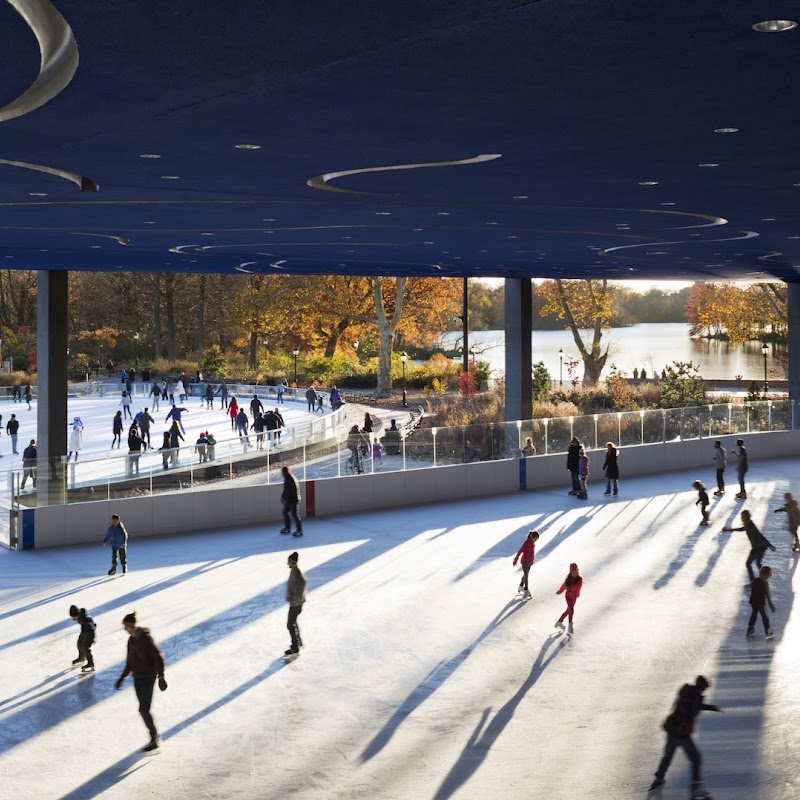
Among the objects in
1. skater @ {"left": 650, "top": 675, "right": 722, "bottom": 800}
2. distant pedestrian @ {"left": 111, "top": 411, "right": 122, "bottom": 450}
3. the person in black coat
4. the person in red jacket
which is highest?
distant pedestrian @ {"left": 111, "top": 411, "right": 122, "bottom": 450}

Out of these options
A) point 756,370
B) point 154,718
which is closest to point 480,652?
point 154,718

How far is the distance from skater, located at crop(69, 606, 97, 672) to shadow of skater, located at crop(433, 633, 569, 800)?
436 centimetres

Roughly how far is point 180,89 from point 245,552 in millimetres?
12009

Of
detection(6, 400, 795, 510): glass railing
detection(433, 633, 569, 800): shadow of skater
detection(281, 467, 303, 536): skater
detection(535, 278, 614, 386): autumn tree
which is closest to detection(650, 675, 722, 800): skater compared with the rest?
detection(433, 633, 569, 800): shadow of skater

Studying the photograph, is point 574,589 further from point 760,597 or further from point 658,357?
point 658,357

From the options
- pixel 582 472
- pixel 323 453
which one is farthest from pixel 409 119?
pixel 582 472

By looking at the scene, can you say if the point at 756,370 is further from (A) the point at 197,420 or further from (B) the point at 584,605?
(B) the point at 584,605

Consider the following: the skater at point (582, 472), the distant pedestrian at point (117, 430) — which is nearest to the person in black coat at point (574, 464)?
the skater at point (582, 472)

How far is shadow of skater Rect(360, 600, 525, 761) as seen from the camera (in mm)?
9875

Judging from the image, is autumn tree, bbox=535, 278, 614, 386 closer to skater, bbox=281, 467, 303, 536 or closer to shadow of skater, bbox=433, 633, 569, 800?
skater, bbox=281, 467, 303, 536

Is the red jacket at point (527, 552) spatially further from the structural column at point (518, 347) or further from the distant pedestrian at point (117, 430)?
the distant pedestrian at point (117, 430)

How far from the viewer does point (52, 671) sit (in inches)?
470

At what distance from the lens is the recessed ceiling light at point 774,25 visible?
5895 mm

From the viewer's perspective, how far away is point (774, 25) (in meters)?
5.97
